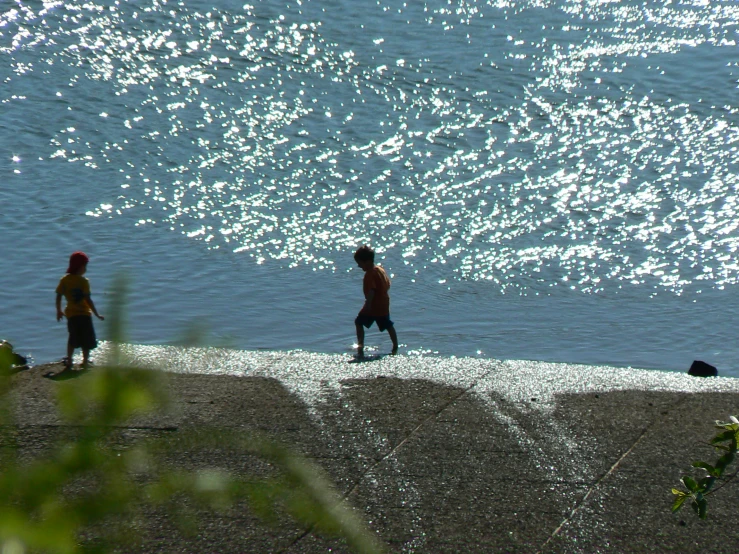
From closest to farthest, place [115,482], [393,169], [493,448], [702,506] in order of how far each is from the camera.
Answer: [115,482]
[702,506]
[493,448]
[393,169]

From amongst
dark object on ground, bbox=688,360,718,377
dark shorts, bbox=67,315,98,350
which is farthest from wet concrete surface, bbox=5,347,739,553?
dark shorts, bbox=67,315,98,350

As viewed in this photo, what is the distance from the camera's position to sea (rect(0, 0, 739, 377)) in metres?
14.3

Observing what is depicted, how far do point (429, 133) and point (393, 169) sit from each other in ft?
6.63

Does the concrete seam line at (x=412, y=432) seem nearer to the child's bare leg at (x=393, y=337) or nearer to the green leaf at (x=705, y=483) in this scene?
the child's bare leg at (x=393, y=337)

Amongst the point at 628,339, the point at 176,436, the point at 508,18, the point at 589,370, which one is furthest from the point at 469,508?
the point at 508,18

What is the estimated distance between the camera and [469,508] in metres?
6.56

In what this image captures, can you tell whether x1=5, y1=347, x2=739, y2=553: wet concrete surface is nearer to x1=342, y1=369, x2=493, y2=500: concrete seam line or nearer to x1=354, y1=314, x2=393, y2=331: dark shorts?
x1=342, y1=369, x2=493, y2=500: concrete seam line

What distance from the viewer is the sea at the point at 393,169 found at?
14.3 meters

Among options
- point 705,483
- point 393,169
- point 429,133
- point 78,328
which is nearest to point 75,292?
point 78,328

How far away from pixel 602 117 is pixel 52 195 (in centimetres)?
1135

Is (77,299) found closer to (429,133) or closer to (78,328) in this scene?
(78,328)

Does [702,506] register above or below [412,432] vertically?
above

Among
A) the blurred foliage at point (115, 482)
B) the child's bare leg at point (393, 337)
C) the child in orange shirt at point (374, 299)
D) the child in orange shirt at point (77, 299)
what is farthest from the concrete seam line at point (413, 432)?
the blurred foliage at point (115, 482)

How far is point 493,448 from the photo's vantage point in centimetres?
748
